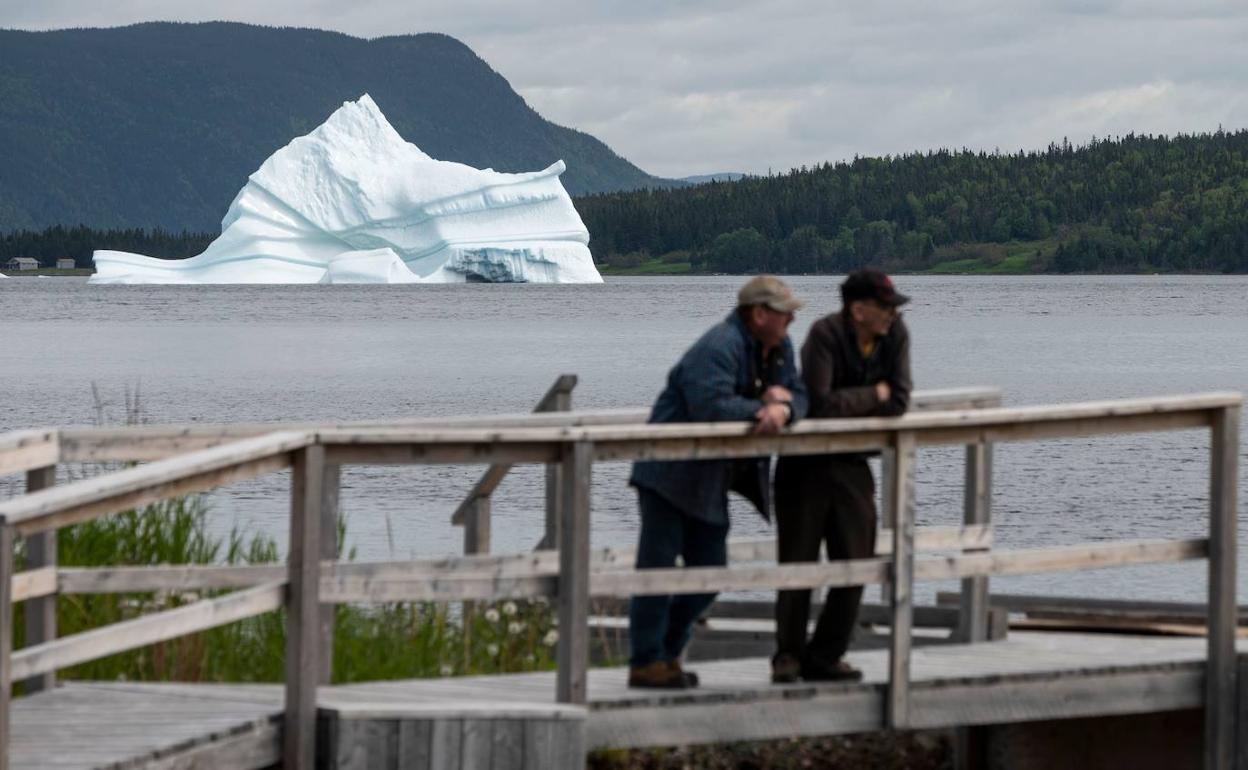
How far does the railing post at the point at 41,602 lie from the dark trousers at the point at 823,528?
7.66 ft

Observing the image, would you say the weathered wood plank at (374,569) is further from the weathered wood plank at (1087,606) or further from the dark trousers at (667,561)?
the weathered wood plank at (1087,606)

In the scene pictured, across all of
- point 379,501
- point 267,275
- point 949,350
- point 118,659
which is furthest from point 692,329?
point 118,659

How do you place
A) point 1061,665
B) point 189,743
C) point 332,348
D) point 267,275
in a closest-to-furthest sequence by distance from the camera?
point 189,743
point 1061,665
point 332,348
point 267,275

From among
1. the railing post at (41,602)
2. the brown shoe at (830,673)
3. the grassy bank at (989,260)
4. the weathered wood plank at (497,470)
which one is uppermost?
the grassy bank at (989,260)

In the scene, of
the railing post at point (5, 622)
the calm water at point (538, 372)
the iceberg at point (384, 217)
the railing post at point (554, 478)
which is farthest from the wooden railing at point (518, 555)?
the iceberg at point (384, 217)

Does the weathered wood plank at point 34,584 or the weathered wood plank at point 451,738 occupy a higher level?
the weathered wood plank at point 34,584

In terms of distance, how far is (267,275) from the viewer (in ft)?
368

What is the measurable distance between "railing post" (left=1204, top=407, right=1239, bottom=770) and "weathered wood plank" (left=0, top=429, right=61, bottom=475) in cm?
398

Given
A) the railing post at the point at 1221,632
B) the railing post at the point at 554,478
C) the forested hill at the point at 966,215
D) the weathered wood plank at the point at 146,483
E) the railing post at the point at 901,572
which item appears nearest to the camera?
the weathered wood plank at the point at 146,483

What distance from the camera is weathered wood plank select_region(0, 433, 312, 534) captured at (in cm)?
461

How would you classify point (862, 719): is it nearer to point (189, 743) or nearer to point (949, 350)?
point (189, 743)

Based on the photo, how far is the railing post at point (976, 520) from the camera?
752cm

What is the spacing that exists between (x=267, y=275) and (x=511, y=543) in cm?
9637

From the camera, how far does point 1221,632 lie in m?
6.97
